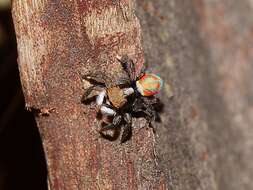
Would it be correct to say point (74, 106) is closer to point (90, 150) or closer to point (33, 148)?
point (90, 150)

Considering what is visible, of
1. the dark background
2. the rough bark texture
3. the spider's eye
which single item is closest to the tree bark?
the rough bark texture

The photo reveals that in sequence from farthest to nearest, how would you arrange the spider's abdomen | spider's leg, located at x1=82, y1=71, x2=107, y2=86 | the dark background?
1. the dark background
2. the spider's abdomen
3. spider's leg, located at x1=82, y1=71, x2=107, y2=86

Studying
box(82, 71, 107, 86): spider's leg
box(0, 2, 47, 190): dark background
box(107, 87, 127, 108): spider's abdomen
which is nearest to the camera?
box(82, 71, 107, 86): spider's leg

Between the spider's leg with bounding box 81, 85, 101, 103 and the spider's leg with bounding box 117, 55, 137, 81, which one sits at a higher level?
the spider's leg with bounding box 117, 55, 137, 81

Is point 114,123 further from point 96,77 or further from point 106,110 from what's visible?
point 96,77

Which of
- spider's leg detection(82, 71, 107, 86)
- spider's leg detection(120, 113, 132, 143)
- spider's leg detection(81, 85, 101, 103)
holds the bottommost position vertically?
spider's leg detection(120, 113, 132, 143)

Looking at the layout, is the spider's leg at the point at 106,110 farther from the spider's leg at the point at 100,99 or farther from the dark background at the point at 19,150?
the dark background at the point at 19,150

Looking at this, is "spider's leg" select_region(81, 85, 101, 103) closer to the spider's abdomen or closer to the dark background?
the spider's abdomen
